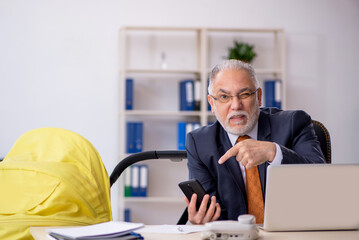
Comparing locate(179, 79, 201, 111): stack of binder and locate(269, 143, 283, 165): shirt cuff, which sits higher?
locate(179, 79, 201, 111): stack of binder

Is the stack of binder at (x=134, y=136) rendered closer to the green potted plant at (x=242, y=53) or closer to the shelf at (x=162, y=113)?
the shelf at (x=162, y=113)

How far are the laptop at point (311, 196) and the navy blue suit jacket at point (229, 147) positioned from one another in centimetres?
52

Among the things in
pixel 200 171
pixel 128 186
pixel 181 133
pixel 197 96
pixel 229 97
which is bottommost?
pixel 128 186

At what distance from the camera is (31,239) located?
1.55 m

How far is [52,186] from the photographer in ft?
5.43

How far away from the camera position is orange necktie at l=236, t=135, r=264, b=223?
1.89 meters

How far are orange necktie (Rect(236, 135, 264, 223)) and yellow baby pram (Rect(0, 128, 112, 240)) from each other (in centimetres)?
60

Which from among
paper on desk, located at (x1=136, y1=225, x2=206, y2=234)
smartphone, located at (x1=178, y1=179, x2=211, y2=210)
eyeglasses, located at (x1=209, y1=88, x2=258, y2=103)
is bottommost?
paper on desk, located at (x1=136, y1=225, x2=206, y2=234)

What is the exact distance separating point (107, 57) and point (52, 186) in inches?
122

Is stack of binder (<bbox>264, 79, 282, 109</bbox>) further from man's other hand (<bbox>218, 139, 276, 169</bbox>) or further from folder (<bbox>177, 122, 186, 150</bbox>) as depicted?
man's other hand (<bbox>218, 139, 276, 169</bbox>)

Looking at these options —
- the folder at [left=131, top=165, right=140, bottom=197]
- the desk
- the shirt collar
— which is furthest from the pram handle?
the folder at [left=131, top=165, right=140, bottom=197]

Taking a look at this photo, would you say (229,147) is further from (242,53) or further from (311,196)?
(242,53)

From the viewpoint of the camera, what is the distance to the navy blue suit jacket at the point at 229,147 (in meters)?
1.91

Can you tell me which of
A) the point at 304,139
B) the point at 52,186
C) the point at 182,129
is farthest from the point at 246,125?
the point at 182,129
